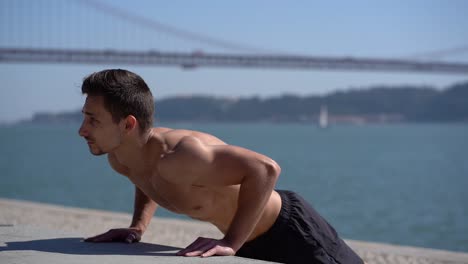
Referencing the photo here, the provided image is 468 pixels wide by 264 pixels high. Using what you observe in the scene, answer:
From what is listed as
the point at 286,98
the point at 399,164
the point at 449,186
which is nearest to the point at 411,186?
the point at 449,186

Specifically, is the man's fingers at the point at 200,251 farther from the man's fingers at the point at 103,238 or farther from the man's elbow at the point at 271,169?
the man's fingers at the point at 103,238

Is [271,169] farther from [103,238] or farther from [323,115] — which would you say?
[323,115]

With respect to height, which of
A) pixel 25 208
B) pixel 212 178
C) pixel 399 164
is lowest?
pixel 399 164

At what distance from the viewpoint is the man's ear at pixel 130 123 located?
222cm

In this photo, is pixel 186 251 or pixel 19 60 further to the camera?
pixel 19 60

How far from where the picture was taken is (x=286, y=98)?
75125 millimetres

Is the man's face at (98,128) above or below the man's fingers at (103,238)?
above

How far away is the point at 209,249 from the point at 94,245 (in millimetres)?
451

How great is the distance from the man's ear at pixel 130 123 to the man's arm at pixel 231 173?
124 millimetres

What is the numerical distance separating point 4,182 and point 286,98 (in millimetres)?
50933

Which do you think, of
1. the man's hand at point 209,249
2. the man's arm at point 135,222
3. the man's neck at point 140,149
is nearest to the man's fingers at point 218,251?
the man's hand at point 209,249

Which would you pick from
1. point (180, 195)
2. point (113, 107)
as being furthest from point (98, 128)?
point (180, 195)

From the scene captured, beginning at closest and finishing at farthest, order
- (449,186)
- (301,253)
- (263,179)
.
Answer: (263,179)
(301,253)
(449,186)

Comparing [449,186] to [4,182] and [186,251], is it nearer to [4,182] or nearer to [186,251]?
[4,182]
